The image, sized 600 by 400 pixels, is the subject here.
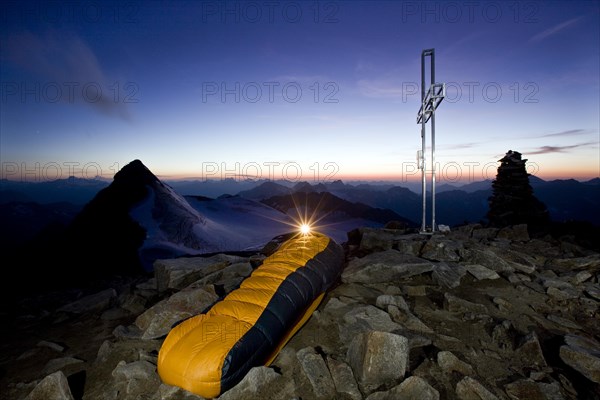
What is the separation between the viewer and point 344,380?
Answer: 4184 mm

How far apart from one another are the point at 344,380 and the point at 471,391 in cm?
164

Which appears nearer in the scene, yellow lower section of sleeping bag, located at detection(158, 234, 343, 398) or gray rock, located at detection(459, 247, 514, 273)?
yellow lower section of sleeping bag, located at detection(158, 234, 343, 398)

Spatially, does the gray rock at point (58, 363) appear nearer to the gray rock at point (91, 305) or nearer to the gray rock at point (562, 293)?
the gray rock at point (91, 305)

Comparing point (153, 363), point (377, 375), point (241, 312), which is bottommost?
point (153, 363)

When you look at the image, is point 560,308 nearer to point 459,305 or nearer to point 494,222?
point 459,305

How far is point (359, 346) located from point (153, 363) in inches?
142

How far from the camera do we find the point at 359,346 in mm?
4496

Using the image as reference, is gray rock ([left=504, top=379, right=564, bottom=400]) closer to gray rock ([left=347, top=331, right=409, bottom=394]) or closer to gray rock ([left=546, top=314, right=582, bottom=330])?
gray rock ([left=347, top=331, right=409, bottom=394])

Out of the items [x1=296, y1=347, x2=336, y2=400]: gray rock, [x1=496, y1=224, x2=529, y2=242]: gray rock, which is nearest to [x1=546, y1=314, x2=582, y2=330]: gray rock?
[x1=296, y1=347, x2=336, y2=400]: gray rock

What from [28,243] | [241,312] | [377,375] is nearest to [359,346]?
[377,375]

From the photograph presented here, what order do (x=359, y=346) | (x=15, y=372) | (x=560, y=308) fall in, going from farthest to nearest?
(x=560, y=308)
(x=15, y=372)
(x=359, y=346)

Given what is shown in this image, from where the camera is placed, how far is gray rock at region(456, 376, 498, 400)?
370 cm

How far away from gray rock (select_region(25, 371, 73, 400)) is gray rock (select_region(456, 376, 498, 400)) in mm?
5654

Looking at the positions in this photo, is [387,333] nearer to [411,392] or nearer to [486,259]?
[411,392]
